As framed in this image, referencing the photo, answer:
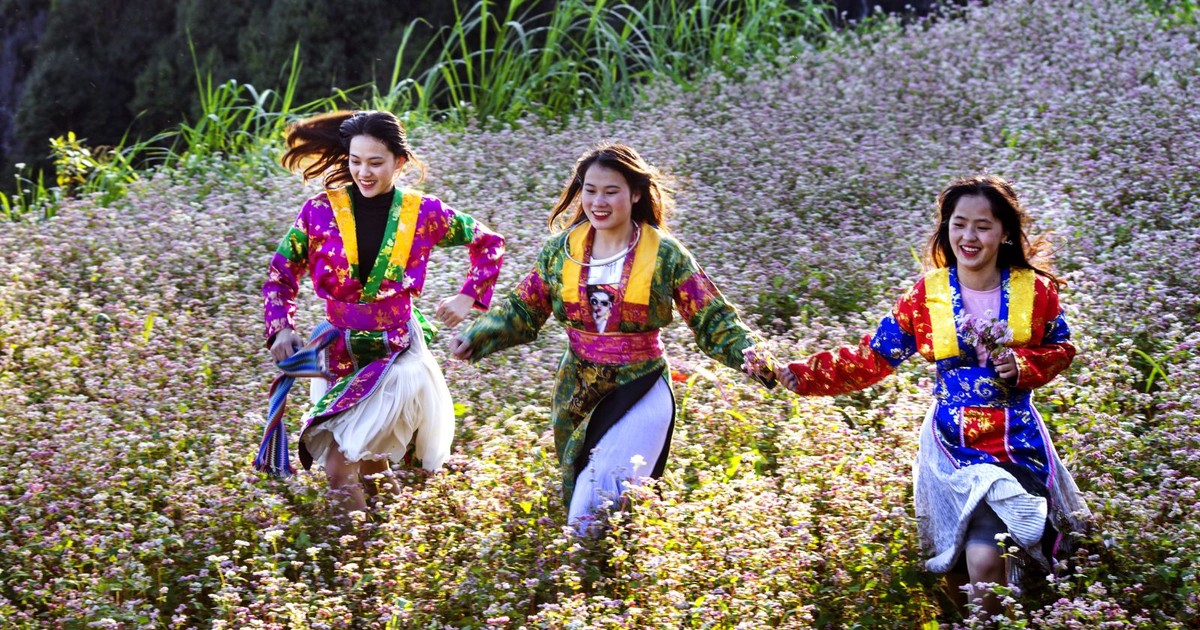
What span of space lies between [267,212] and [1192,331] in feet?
15.7

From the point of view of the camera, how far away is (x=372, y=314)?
5.09 metres

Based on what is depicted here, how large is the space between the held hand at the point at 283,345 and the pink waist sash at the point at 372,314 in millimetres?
180

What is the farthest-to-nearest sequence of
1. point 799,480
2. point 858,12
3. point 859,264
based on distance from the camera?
point 858,12 → point 859,264 → point 799,480

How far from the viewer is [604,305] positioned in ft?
15.6

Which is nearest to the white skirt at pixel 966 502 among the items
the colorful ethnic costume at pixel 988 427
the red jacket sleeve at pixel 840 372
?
the colorful ethnic costume at pixel 988 427

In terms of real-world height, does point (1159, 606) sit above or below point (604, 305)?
below

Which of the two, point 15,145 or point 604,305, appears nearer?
point 604,305

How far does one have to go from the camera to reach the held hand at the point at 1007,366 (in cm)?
419

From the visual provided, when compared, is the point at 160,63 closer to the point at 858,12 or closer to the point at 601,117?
the point at 601,117

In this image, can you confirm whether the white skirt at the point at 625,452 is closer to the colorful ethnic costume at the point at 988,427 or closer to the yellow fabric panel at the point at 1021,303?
the colorful ethnic costume at the point at 988,427

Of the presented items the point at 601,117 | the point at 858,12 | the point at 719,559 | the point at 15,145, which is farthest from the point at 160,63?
the point at 719,559

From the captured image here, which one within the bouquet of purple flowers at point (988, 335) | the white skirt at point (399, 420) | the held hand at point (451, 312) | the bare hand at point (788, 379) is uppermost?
the bouquet of purple flowers at point (988, 335)

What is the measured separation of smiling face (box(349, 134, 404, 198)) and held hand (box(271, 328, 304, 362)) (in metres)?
0.56

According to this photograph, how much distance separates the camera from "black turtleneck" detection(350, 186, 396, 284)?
5074 millimetres
